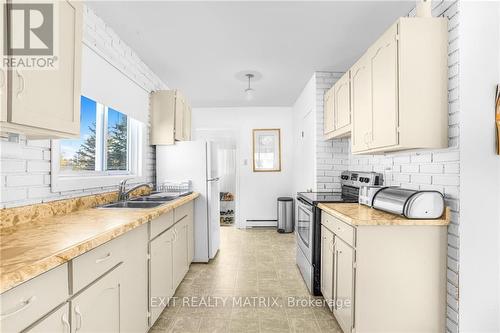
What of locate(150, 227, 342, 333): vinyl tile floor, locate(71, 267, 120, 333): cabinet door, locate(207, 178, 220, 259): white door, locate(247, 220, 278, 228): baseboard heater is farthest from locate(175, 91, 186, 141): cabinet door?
locate(247, 220, 278, 228): baseboard heater

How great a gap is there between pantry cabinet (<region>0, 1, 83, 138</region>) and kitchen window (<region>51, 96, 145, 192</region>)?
0.55 m

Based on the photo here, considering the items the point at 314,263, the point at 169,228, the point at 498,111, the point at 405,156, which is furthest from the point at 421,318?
the point at 169,228

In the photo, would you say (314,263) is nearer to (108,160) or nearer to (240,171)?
(108,160)

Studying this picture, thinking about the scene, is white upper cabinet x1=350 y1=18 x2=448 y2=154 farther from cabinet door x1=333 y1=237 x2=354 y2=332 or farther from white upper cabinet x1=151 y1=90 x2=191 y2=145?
white upper cabinet x1=151 y1=90 x2=191 y2=145

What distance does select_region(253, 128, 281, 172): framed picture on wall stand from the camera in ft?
18.2

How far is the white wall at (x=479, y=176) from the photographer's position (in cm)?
159

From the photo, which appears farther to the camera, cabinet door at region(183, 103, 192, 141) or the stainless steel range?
cabinet door at region(183, 103, 192, 141)

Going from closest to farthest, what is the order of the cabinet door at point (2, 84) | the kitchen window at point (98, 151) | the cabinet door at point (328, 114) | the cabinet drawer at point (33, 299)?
the cabinet drawer at point (33, 299) < the cabinet door at point (2, 84) < the kitchen window at point (98, 151) < the cabinet door at point (328, 114)

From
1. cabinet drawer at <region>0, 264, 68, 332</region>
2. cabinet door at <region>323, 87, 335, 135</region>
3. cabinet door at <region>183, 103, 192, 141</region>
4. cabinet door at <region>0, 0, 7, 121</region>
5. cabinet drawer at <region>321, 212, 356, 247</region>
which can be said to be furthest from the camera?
cabinet door at <region>183, 103, 192, 141</region>

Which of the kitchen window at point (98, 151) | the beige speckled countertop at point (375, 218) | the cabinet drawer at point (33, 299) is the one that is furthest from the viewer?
the kitchen window at point (98, 151)

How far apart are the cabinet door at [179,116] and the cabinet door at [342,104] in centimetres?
191

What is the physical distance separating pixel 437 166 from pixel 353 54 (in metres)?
1.68

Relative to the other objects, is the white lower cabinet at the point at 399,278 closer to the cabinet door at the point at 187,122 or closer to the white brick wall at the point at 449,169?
the white brick wall at the point at 449,169

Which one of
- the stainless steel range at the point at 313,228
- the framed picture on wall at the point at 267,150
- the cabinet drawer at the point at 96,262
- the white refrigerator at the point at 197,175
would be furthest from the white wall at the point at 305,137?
the cabinet drawer at the point at 96,262
